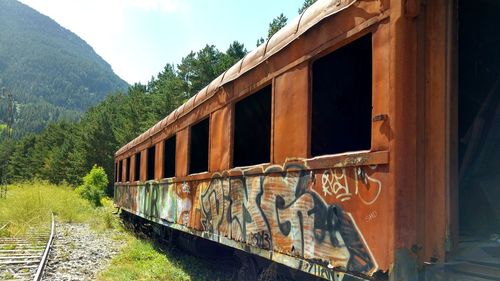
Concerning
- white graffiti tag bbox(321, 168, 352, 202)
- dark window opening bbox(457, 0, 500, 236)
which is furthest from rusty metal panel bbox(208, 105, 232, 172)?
dark window opening bbox(457, 0, 500, 236)

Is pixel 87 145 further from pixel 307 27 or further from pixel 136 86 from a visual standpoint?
pixel 307 27

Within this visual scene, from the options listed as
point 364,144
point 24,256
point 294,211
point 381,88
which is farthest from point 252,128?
point 24,256

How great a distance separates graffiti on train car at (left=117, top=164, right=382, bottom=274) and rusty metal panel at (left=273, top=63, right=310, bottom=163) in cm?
16

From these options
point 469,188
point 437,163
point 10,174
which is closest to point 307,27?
point 437,163

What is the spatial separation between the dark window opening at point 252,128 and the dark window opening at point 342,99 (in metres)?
1.14

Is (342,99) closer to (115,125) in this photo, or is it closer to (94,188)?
(94,188)

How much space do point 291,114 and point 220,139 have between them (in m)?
1.98

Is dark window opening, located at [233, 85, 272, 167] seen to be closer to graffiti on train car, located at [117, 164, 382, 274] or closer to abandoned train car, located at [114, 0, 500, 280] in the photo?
abandoned train car, located at [114, 0, 500, 280]

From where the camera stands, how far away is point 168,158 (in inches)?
394

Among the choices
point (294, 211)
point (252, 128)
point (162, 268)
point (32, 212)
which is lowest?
point (162, 268)

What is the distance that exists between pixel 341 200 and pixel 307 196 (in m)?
0.47

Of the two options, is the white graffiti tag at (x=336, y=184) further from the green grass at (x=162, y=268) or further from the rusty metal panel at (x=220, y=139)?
the green grass at (x=162, y=268)

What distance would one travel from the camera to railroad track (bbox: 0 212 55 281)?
821cm

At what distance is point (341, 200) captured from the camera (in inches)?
136
